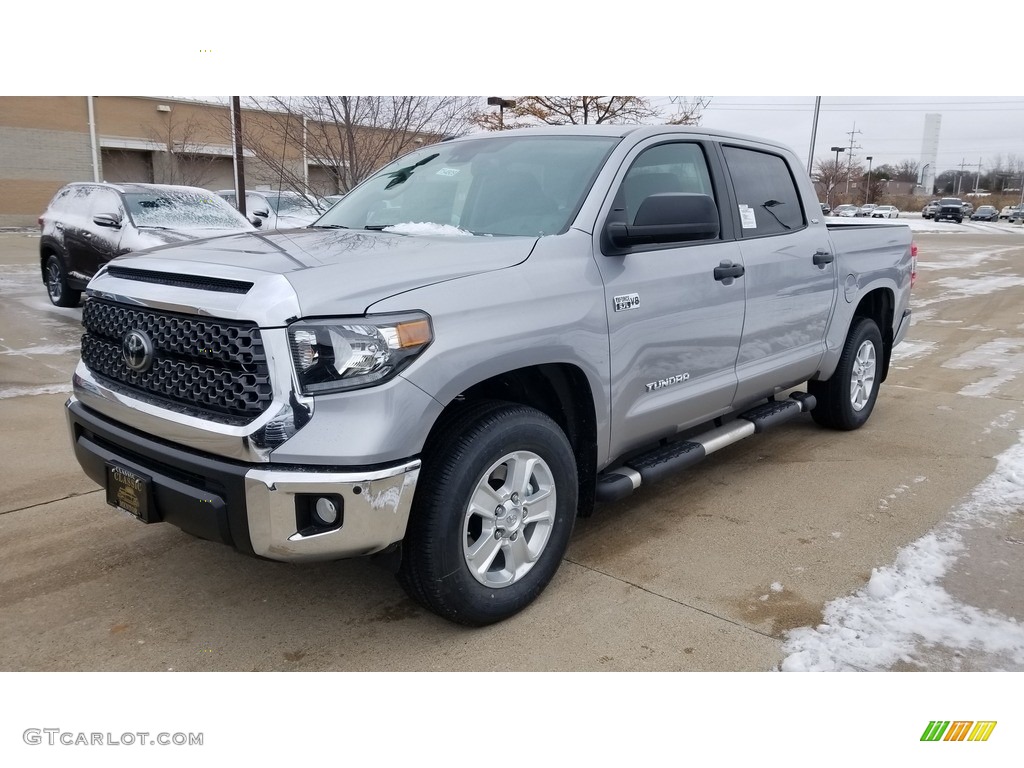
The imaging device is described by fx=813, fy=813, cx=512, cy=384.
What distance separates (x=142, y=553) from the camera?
377 cm

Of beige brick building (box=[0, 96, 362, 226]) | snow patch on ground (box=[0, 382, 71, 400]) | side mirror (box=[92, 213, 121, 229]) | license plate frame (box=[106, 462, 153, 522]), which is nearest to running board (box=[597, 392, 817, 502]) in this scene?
license plate frame (box=[106, 462, 153, 522])

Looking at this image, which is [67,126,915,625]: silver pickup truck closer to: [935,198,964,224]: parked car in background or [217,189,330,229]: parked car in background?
[217,189,330,229]: parked car in background

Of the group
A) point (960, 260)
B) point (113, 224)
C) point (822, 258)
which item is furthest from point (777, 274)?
point (960, 260)

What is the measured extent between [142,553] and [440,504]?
5.88 feet

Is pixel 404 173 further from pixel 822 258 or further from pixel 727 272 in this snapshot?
pixel 822 258

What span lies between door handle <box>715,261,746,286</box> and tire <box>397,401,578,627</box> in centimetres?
141

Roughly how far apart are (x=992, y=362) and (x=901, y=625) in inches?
259

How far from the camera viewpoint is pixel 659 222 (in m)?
3.47

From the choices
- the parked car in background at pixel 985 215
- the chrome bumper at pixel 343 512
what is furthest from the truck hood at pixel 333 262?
the parked car in background at pixel 985 215

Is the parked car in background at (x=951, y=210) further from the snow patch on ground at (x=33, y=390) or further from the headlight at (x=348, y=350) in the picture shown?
the headlight at (x=348, y=350)

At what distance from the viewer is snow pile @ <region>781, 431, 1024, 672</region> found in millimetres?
2994

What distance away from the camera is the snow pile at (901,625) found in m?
2.99

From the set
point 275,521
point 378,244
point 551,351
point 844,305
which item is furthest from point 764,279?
point 275,521

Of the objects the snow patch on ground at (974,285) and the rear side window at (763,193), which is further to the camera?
the snow patch on ground at (974,285)
